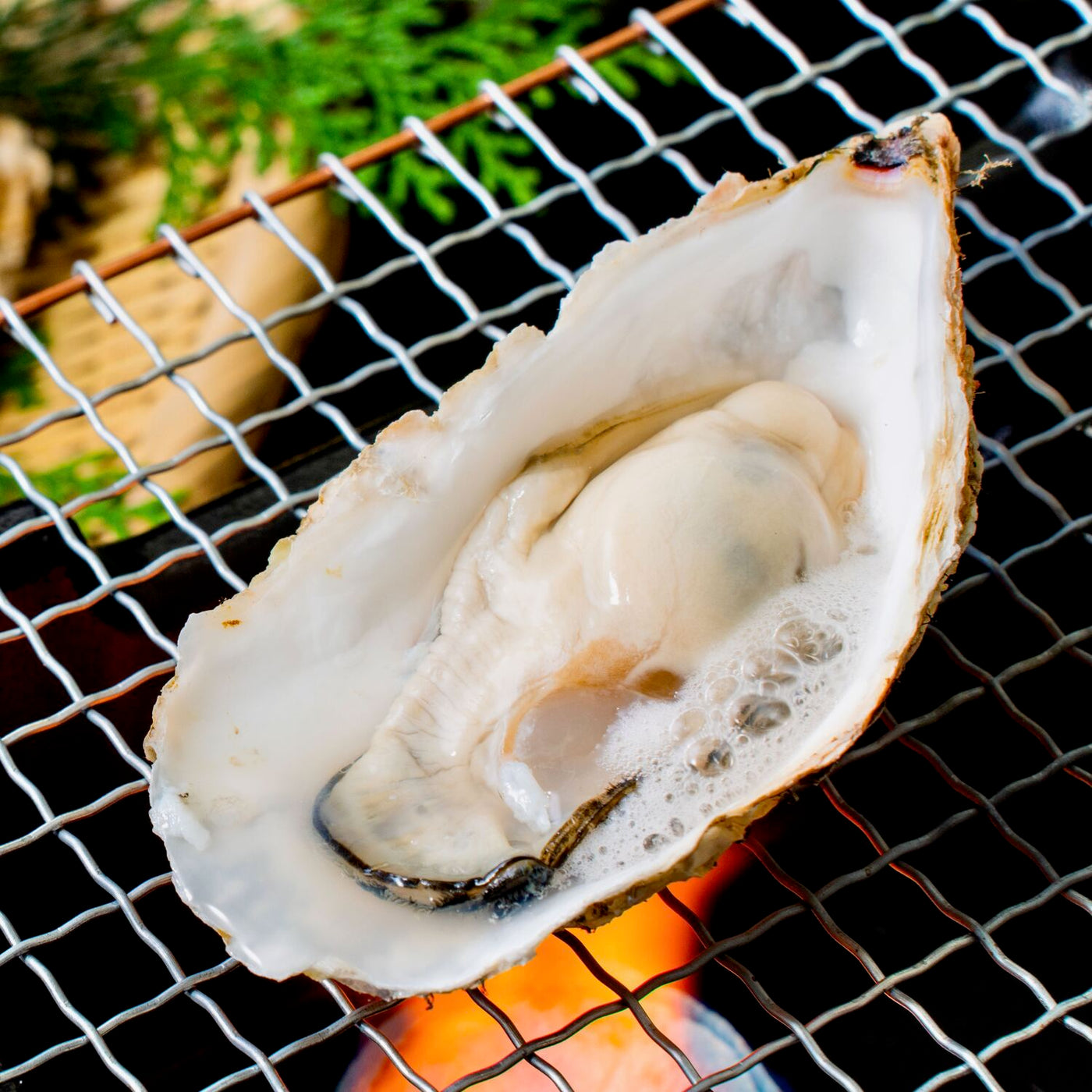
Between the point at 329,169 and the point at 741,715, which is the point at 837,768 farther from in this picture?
the point at 329,169

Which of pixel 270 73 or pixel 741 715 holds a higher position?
pixel 270 73

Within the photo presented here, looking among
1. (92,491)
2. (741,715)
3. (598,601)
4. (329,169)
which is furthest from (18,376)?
(741,715)

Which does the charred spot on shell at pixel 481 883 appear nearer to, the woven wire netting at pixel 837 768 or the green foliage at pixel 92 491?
the woven wire netting at pixel 837 768

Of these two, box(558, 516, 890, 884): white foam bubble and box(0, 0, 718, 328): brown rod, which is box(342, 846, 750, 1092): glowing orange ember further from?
box(0, 0, 718, 328): brown rod

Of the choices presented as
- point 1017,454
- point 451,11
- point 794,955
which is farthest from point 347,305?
point 451,11

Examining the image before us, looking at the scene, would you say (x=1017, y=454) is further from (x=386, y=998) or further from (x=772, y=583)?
(x=386, y=998)

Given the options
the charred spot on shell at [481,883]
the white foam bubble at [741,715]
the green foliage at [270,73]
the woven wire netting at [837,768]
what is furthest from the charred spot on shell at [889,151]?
the green foliage at [270,73]
